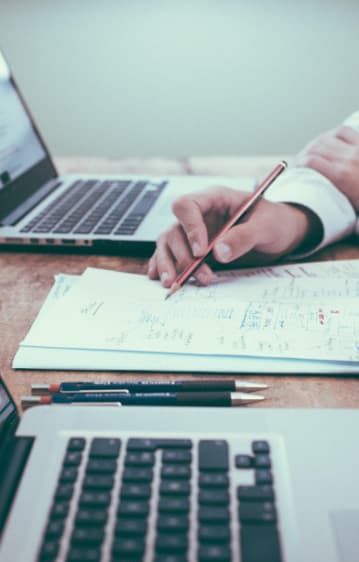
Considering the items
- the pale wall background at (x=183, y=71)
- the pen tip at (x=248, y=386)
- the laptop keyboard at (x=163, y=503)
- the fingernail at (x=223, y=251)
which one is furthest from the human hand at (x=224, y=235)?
the pale wall background at (x=183, y=71)

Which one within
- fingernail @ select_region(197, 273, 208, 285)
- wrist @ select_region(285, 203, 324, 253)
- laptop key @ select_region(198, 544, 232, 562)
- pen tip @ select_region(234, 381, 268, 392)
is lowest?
wrist @ select_region(285, 203, 324, 253)

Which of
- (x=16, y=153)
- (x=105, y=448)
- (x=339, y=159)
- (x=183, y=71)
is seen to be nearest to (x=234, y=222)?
(x=339, y=159)

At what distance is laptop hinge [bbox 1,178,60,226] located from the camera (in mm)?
758

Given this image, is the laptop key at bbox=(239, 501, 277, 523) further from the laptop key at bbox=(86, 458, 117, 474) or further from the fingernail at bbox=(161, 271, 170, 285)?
the fingernail at bbox=(161, 271, 170, 285)

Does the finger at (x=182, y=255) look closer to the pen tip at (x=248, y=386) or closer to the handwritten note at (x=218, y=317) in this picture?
the handwritten note at (x=218, y=317)

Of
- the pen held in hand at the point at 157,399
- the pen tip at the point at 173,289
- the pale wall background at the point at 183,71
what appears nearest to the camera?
the pen held in hand at the point at 157,399

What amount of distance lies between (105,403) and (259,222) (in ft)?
1.03

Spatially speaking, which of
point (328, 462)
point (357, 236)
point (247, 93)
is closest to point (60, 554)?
point (328, 462)

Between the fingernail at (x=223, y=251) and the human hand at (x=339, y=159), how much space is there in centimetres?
24

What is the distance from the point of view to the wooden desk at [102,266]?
1.43ft

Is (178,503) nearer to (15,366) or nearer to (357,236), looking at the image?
(15,366)

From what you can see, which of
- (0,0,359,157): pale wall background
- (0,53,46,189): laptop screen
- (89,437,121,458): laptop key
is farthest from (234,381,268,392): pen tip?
(0,0,359,157): pale wall background

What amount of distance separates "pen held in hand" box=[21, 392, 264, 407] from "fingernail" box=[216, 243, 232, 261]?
8.1 inches

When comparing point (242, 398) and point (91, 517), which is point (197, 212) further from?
point (91, 517)
